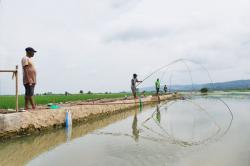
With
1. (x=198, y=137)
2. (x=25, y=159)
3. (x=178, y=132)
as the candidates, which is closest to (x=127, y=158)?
(x=25, y=159)

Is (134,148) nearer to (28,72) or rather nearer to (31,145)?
(31,145)

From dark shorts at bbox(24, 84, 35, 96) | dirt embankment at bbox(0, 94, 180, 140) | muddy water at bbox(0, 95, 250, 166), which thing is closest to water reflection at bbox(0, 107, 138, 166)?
muddy water at bbox(0, 95, 250, 166)

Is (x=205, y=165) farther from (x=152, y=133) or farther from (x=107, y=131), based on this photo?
(x=107, y=131)

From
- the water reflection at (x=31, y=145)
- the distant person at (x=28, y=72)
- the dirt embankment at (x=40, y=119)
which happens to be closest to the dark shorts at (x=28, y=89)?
the distant person at (x=28, y=72)

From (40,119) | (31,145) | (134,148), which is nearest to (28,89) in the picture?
(40,119)

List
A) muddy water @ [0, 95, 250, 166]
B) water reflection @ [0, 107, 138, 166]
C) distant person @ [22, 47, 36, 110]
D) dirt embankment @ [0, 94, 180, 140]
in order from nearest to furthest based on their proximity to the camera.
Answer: muddy water @ [0, 95, 250, 166]
water reflection @ [0, 107, 138, 166]
dirt embankment @ [0, 94, 180, 140]
distant person @ [22, 47, 36, 110]

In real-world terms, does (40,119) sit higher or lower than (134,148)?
higher

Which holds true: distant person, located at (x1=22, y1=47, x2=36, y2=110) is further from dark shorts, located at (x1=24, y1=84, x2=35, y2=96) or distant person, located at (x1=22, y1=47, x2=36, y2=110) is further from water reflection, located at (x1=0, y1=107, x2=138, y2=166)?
water reflection, located at (x1=0, y1=107, x2=138, y2=166)

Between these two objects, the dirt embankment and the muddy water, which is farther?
the dirt embankment

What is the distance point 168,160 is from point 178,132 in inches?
134

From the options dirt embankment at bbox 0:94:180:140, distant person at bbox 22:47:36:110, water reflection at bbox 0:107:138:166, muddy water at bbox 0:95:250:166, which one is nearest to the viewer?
muddy water at bbox 0:95:250:166

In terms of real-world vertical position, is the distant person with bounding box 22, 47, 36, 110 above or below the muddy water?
above

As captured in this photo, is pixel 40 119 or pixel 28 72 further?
pixel 40 119

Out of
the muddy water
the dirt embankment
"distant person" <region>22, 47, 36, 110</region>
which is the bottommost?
the muddy water
